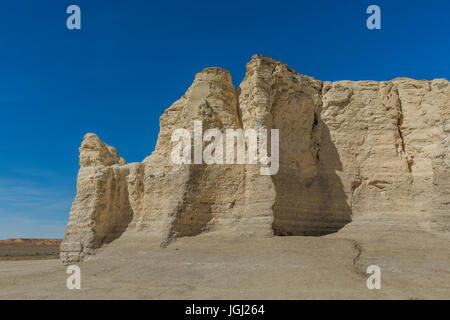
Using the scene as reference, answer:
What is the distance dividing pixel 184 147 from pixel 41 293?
826cm

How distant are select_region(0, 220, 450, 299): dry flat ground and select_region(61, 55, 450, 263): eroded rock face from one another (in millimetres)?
1323

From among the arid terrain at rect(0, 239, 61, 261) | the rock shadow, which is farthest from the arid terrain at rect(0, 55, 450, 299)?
the arid terrain at rect(0, 239, 61, 261)

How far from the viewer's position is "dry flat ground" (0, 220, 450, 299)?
34.9 feet

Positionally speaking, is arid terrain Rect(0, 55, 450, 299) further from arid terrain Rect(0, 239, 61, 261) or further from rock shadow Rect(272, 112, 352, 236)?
arid terrain Rect(0, 239, 61, 261)

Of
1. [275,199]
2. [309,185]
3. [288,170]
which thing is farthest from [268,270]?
[309,185]

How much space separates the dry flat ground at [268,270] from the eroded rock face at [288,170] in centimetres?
132

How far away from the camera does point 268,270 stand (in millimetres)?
12422

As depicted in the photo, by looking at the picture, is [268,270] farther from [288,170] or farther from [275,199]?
[288,170]

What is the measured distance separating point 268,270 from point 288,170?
6.42m

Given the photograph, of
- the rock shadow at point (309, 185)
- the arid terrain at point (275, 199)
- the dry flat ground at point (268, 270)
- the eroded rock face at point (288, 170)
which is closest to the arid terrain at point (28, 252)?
the eroded rock face at point (288, 170)

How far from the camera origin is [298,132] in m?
19.1

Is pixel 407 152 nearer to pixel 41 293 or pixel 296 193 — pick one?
pixel 296 193
